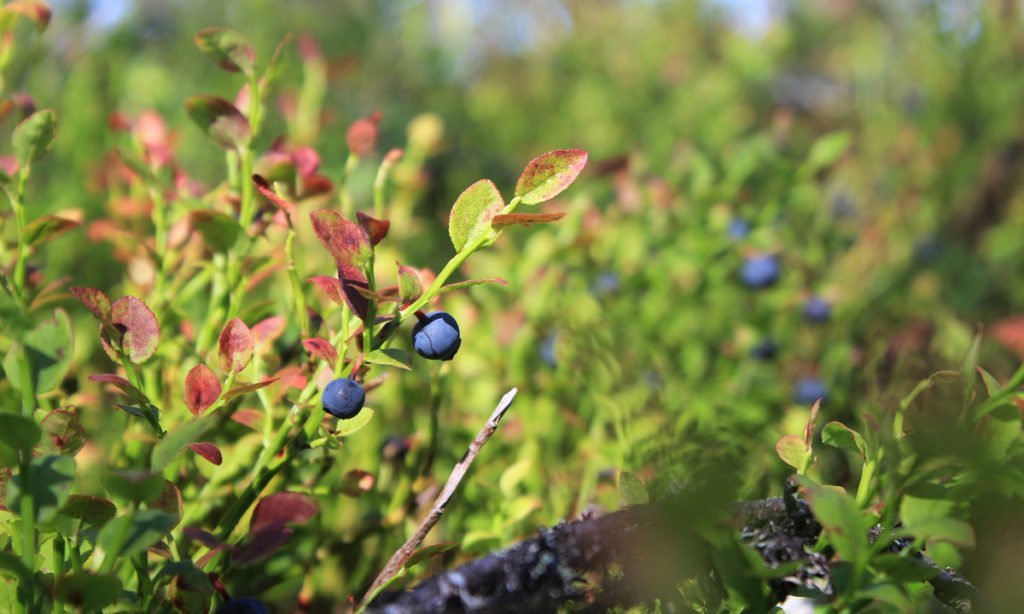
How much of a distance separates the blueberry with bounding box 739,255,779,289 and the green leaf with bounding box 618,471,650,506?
3.17ft

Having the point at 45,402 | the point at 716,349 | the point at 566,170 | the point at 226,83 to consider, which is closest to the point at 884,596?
the point at 566,170

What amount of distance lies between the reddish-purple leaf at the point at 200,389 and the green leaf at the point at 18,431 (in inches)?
4.3

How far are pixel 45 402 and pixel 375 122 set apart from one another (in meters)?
0.41

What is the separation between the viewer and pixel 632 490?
63 cm

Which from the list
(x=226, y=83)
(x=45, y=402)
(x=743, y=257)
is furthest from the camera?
(x=226, y=83)

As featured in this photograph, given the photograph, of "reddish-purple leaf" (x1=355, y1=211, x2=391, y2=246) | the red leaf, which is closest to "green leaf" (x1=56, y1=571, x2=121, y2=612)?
"reddish-purple leaf" (x1=355, y1=211, x2=391, y2=246)

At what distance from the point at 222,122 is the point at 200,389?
0.83ft

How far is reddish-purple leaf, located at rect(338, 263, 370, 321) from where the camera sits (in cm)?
56

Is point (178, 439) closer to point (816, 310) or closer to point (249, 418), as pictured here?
point (249, 418)

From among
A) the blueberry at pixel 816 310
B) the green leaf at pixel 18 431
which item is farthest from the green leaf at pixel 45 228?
the blueberry at pixel 816 310

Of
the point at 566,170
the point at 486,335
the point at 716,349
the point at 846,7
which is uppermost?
the point at 566,170

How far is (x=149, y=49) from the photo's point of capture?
3.66 meters

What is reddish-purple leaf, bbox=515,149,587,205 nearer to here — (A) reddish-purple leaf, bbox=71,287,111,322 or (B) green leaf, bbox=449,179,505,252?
(B) green leaf, bbox=449,179,505,252

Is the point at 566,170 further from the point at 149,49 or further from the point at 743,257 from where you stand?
the point at 149,49
